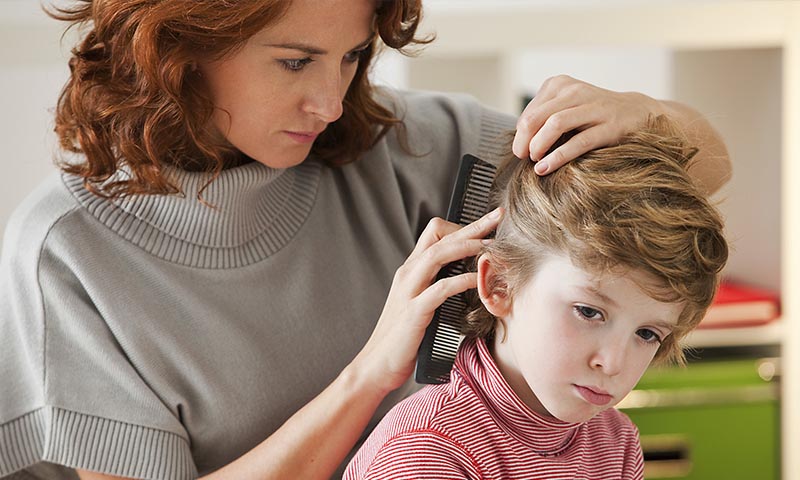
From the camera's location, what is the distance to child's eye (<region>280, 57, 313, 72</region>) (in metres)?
1.19

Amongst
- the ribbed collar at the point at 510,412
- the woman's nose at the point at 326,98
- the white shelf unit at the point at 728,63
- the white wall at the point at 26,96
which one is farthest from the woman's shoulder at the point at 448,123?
the white wall at the point at 26,96

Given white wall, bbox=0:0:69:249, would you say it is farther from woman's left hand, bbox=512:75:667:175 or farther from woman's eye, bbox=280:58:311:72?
woman's left hand, bbox=512:75:667:175

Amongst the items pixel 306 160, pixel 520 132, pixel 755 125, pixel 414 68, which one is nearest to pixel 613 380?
pixel 520 132

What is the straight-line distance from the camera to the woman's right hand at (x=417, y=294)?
1.04 m

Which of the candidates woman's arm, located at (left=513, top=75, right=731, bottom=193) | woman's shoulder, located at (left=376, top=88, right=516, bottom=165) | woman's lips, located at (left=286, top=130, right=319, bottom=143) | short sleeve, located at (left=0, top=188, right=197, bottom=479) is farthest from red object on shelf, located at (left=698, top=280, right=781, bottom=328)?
short sleeve, located at (left=0, top=188, right=197, bottom=479)

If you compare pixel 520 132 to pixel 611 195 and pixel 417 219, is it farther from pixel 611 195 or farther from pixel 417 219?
pixel 417 219

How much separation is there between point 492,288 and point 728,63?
1642 millimetres

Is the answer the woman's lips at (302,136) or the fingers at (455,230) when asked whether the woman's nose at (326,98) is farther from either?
Result: the fingers at (455,230)

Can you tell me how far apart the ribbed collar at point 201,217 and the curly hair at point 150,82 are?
0.08 feet

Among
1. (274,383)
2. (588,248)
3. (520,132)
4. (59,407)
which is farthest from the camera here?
(274,383)

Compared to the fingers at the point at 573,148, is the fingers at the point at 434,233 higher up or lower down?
lower down

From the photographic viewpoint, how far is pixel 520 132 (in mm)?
1033

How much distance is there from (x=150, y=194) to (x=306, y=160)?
26 centimetres

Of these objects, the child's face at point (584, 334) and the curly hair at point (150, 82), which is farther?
the curly hair at point (150, 82)
